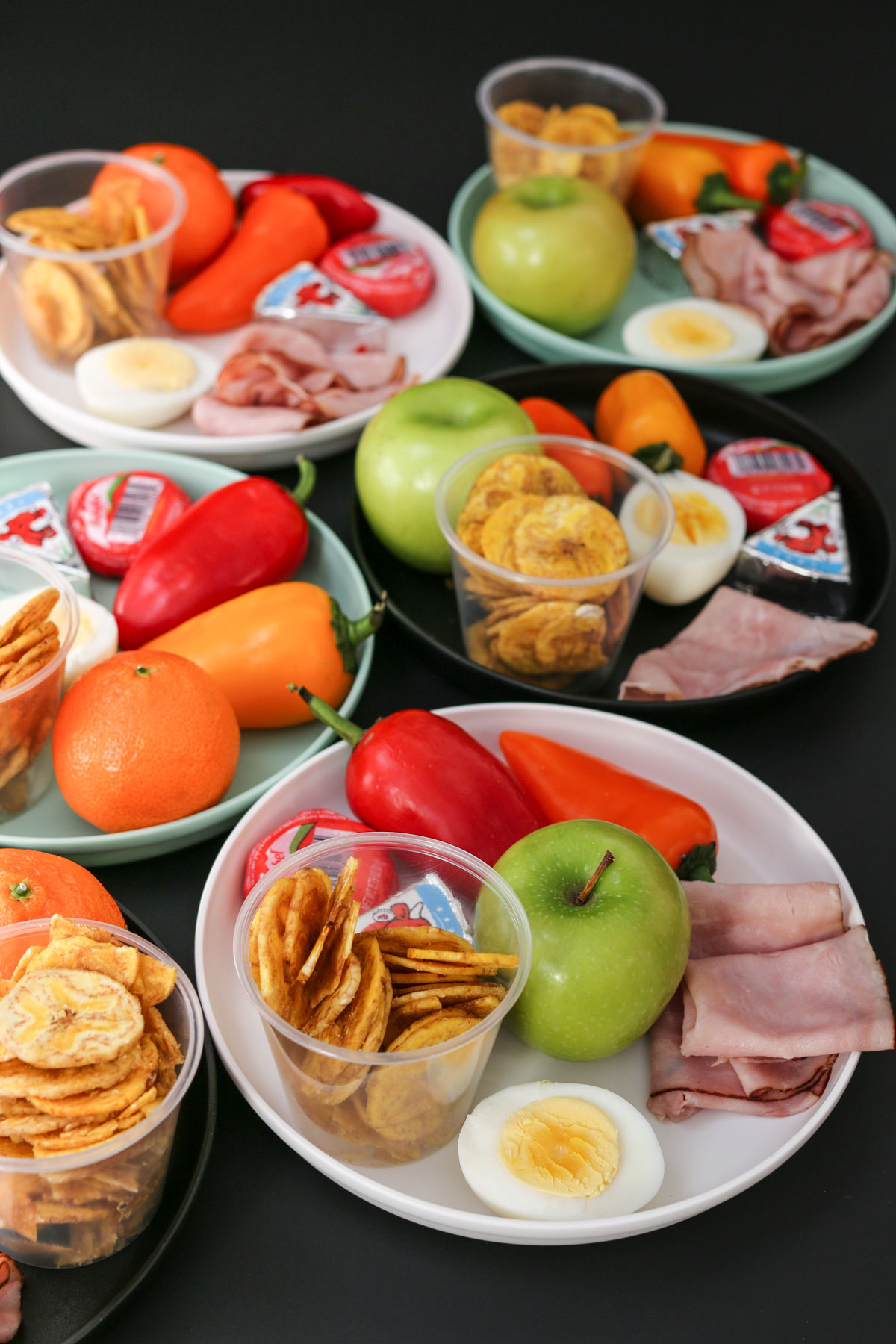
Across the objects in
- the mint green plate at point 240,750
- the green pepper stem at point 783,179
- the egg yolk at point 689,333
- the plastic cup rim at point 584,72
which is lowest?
the mint green plate at point 240,750

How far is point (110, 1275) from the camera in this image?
0.80 meters

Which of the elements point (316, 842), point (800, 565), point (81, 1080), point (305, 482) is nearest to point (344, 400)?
point (305, 482)

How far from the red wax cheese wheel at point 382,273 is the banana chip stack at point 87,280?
0.95ft

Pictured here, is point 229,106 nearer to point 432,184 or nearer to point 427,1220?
point 432,184

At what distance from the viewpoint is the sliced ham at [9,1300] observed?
0.76 m

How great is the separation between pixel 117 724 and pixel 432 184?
1.49 metres

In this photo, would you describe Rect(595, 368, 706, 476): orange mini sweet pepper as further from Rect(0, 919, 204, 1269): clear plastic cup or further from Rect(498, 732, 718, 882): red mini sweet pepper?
Rect(0, 919, 204, 1269): clear plastic cup

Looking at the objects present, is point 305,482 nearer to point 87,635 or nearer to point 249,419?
point 249,419

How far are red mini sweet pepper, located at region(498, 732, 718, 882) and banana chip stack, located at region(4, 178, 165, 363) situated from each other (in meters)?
0.90

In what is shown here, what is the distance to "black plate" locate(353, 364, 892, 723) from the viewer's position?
4.05 ft

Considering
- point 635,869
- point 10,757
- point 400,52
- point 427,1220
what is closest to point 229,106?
point 400,52

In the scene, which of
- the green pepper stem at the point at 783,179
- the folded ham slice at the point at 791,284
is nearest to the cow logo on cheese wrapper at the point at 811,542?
the folded ham slice at the point at 791,284

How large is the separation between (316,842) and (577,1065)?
0.30 meters

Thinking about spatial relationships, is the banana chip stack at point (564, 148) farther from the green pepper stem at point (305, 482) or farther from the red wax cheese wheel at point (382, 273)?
the green pepper stem at point (305, 482)
